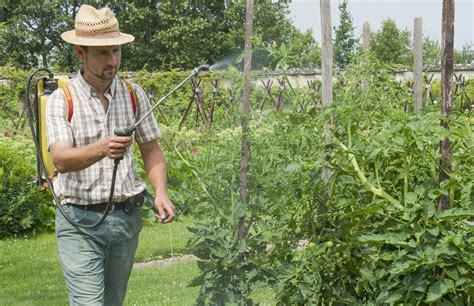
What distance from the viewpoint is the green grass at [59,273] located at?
6.36 metres

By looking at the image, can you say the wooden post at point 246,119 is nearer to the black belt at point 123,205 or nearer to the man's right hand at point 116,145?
the black belt at point 123,205

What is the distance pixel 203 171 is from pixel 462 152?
42.6 inches

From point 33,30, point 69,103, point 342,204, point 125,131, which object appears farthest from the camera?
point 33,30

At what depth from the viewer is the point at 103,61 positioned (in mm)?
3434

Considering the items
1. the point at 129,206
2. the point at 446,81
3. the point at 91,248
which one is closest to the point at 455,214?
the point at 446,81

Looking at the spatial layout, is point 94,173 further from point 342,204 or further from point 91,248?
point 342,204

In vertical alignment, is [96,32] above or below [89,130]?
above

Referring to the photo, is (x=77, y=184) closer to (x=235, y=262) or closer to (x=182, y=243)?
(x=235, y=262)

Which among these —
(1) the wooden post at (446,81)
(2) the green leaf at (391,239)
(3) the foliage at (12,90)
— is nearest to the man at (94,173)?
(2) the green leaf at (391,239)

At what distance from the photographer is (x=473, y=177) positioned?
9.98 ft

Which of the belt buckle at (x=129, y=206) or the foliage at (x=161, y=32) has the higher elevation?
the belt buckle at (x=129, y=206)

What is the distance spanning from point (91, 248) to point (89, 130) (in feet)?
1.55

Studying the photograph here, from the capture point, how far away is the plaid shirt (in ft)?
11.1

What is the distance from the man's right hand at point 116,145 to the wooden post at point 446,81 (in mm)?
1125
